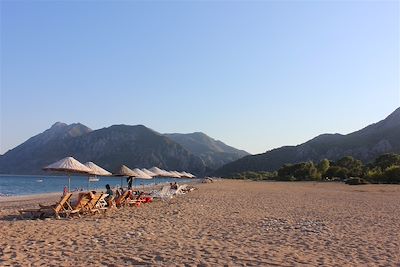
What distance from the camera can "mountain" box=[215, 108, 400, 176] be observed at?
370ft

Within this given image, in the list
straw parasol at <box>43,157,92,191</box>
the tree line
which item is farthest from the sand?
the tree line

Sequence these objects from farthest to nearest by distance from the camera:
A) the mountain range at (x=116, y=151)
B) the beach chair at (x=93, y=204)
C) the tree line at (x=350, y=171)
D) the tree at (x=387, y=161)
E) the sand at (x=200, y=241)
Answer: the mountain range at (x=116, y=151)
the tree at (x=387, y=161)
the tree line at (x=350, y=171)
the beach chair at (x=93, y=204)
the sand at (x=200, y=241)

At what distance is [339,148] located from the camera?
413ft

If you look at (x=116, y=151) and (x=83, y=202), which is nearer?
(x=83, y=202)

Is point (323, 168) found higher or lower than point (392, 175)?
higher

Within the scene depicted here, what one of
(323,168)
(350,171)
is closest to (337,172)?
(350,171)

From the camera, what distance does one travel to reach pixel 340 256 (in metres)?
7.90

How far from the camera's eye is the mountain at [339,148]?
370 ft

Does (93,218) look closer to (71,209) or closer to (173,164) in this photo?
(71,209)

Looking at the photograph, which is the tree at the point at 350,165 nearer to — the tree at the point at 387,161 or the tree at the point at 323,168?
the tree at the point at 323,168

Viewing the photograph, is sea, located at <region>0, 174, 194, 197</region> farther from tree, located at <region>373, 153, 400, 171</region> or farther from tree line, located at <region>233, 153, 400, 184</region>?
tree, located at <region>373, 153, 400, 171</region>

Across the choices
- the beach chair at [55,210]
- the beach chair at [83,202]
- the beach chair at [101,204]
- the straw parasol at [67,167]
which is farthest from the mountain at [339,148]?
the beach chair at [55,210]

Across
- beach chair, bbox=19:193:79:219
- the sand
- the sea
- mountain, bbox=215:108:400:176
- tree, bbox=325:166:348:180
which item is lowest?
the sand

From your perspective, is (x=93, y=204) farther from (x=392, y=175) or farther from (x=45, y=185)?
(x=45, y=185)
